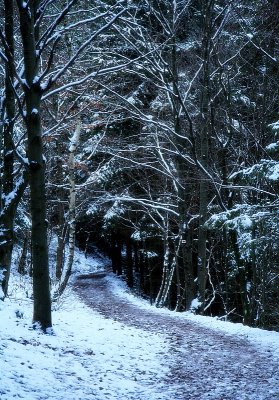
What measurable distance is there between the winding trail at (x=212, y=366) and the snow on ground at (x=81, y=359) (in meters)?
0.23

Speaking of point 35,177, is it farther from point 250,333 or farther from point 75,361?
point 250,333

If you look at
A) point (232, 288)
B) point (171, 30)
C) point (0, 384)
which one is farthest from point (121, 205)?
point (0, 384)

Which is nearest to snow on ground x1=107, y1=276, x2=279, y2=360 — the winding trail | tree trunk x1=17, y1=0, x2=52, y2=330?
the winding trail

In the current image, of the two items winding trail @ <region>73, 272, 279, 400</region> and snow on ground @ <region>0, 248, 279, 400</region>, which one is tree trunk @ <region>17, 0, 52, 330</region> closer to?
snow on ground @ <region>0, 248, 279, 400</region>

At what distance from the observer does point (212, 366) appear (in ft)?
21.9

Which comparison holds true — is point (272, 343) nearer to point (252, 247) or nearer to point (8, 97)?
point (252, 247)

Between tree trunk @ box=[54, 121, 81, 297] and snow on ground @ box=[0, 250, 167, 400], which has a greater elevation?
tree trunk @ box=[54, 121, 81, 297]

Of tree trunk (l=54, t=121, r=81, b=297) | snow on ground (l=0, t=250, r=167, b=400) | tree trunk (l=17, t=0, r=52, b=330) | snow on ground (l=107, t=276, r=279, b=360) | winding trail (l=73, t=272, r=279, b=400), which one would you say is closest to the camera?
snow on ground (l=0, t=250, r=167, b=400)

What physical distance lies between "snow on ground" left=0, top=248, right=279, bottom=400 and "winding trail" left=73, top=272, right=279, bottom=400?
23 cm

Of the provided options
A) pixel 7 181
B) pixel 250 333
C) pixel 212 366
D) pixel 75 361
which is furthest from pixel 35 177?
pixel 250 333

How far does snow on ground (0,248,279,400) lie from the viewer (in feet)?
15.7

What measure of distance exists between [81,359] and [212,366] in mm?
2112

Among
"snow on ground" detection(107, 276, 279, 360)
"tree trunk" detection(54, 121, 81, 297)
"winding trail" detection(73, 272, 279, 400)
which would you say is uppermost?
"tree trunk" detection(54, 121, 81, 297)

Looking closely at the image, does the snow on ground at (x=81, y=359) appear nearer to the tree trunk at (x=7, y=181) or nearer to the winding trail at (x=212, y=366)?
the winding trail at (x=212, y=366)
